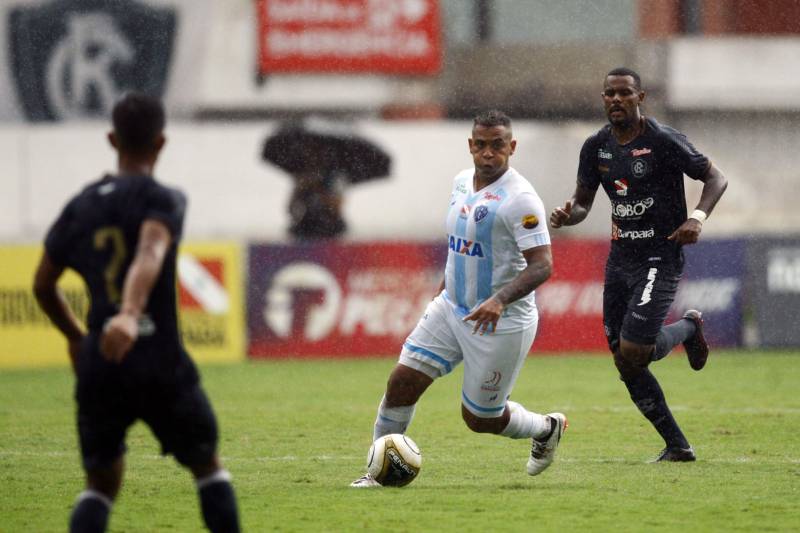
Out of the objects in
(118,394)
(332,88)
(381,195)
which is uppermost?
(118,394)

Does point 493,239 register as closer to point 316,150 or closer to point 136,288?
point 136,288

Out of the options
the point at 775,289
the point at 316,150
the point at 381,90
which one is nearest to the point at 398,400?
the point at 775,289

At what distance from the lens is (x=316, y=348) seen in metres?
19.2

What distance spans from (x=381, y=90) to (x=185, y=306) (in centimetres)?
1380

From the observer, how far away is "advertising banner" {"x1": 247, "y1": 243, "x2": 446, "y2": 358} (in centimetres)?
1916

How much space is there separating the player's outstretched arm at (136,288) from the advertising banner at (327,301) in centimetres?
1355

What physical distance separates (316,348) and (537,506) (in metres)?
11.4

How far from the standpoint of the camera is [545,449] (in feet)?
29.2

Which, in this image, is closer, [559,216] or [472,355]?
[472,355]

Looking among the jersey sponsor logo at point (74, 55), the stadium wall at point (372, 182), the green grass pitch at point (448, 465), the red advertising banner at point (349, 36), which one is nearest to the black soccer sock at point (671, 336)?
the green grass pitch at point (448, 465)

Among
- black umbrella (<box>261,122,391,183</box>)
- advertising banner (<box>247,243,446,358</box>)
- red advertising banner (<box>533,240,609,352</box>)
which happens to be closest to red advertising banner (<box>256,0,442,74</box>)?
black umbrella (<box>261,122,391,183</box>)

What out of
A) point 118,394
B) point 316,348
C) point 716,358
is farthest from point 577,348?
point 118,394

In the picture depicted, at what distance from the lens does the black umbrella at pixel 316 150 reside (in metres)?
31.0

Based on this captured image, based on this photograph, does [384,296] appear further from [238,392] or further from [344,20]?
[344,20]
